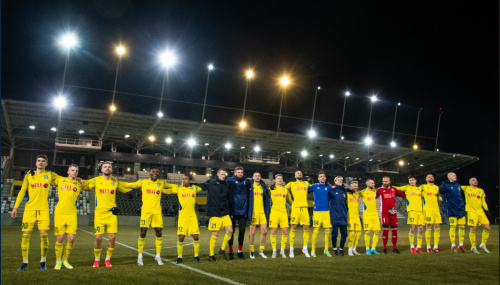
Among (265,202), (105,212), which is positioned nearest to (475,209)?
(265,202)

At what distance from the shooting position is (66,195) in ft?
25.9

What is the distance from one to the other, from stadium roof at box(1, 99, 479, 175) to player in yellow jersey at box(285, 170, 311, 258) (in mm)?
24453

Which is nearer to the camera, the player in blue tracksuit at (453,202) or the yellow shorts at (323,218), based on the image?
the yellow shorts at (323,218)

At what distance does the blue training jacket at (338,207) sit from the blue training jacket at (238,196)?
8.98 feet

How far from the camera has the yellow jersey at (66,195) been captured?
781 cm

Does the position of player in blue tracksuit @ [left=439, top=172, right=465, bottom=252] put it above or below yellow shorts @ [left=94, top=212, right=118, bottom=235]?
above

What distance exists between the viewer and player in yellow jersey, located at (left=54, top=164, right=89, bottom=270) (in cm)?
768

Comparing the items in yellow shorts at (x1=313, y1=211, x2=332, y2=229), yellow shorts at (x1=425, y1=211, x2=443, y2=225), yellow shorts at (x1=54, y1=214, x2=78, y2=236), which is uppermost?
yellow shorts at (x1=425, y1=211, x2=443, y2=225)

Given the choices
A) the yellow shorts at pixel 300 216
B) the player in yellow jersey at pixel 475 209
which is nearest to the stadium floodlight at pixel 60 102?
the yellow shorts at pixel 300 216

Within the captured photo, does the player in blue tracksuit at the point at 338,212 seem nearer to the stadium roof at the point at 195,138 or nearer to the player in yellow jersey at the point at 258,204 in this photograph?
the player in yellow jersey at the point at 258,204

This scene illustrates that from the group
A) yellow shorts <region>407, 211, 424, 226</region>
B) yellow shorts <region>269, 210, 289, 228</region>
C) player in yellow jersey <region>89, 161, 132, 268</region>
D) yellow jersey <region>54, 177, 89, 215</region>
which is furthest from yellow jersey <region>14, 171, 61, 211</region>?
yellow shorts <region>407, 211, 424, 226</region>

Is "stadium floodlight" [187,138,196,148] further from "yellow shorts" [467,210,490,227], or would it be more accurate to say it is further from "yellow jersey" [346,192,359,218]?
"yellow shorts" [467,210,490,227]

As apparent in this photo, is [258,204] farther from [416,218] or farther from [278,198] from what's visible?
[416,218]

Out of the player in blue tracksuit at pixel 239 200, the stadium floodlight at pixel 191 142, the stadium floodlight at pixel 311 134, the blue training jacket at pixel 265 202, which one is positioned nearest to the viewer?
the player in blue tracksuit at pixel 239 200
